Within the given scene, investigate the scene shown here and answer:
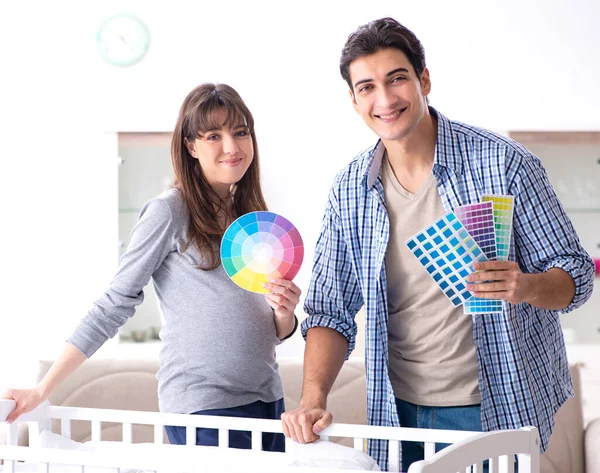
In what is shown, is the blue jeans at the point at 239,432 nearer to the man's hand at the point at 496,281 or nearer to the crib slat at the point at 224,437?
the crib slat at the point at 224,437

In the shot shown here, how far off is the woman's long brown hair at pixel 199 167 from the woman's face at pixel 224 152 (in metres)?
0.01

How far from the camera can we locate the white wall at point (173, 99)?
3914mm

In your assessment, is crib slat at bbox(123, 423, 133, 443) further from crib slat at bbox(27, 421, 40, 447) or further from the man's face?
the man's face

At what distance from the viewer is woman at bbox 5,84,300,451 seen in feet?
5.41

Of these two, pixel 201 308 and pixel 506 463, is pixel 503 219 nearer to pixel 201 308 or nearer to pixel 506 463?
pixel 506 463

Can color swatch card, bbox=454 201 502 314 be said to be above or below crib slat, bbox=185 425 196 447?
above

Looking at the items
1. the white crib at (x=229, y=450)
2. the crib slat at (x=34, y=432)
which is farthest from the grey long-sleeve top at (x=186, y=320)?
the crib slat at (x=34, y=432)

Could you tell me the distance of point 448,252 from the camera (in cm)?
133

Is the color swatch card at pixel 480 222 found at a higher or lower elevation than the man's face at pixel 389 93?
lower

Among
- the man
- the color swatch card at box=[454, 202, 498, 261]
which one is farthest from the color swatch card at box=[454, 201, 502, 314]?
the man

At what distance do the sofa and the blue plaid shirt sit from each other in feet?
3.60

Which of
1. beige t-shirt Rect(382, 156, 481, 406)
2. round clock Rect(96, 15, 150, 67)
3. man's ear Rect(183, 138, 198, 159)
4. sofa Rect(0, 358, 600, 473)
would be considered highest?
round clock Rect(96, 15, 150, 67)

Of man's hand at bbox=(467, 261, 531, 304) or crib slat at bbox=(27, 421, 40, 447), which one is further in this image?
crib slat at bbox=(27, 421, 40, 447)

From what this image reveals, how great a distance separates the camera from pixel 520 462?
4.50 ft
